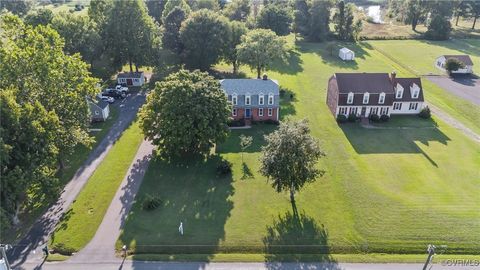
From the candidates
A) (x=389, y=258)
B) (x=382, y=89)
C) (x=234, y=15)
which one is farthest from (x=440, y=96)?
(x=234, y=15)

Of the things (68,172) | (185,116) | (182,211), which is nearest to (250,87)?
(185,116)

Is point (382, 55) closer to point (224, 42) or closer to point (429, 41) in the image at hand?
point (429, 41)

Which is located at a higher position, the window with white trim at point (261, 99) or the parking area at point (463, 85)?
the window with white trim at point (261, 99)

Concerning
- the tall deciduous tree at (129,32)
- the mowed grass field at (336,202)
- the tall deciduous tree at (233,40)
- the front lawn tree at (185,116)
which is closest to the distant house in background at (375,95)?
the mowed grass field at (336,202)

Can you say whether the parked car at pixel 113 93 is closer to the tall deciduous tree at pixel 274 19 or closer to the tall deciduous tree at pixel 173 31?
the tall deciduous tree at pixel 173 31

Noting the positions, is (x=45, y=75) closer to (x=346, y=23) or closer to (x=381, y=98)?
(x=381, y=98)

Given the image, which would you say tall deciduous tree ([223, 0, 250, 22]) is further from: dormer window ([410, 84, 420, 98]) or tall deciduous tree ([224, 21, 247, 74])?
dormer window ([410, 84, 420, 98])
